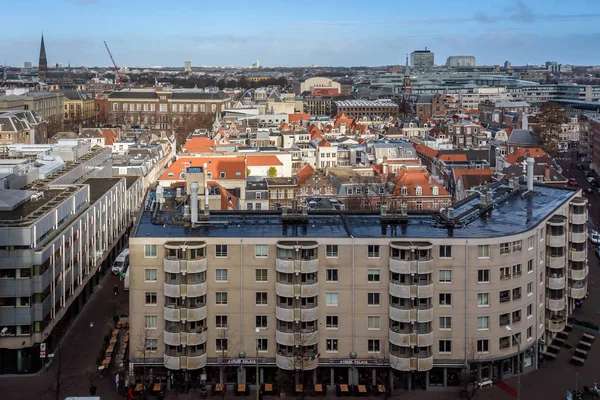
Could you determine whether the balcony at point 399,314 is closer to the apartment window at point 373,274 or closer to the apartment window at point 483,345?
the apartment window at point 373,274

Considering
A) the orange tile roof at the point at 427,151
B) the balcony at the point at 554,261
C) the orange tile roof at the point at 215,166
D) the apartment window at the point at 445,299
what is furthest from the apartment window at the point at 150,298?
the orange tile roof at the point at 427,151

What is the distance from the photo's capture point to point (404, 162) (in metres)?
60.5

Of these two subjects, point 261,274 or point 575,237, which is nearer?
point 261,274

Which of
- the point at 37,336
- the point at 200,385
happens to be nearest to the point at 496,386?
the point at 200,385

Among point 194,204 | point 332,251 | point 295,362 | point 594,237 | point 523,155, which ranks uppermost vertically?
point 194,204

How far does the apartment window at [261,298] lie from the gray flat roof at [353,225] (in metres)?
1.79

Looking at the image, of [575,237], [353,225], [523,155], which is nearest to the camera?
[353,225]

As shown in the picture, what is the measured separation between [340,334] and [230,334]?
3348 millimetres

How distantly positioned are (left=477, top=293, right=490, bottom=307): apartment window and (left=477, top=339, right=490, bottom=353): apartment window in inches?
43.4

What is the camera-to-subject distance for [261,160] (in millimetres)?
56656

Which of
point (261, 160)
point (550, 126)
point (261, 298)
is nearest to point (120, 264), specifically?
point (261, 298)

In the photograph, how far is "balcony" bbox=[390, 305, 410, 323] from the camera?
23844mm

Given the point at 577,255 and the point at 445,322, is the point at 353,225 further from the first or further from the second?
the point at 577,255

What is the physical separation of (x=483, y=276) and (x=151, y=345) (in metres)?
10.3
